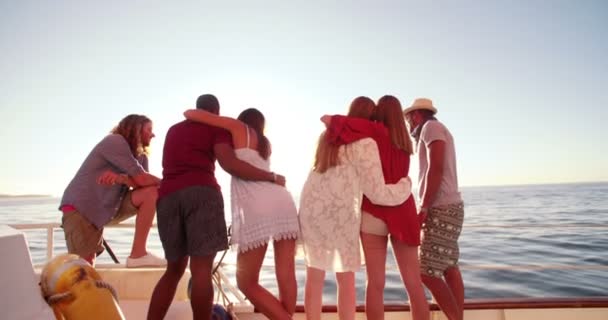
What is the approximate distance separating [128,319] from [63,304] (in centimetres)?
179

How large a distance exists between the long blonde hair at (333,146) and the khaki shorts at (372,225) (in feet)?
1.17

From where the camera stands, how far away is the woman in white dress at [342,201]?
2459 millimetres

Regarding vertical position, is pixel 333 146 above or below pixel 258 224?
above

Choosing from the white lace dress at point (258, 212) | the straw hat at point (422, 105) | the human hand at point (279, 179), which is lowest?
the white lace dress at point (258, 212)

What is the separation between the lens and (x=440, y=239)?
2814mm

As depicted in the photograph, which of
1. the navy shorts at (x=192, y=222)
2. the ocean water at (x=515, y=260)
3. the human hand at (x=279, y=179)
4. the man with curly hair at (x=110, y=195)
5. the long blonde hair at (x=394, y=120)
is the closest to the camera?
the navy shorts at (x=192, y=222)

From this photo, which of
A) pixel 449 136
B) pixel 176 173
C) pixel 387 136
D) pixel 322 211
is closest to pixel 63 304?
pixel 176 173

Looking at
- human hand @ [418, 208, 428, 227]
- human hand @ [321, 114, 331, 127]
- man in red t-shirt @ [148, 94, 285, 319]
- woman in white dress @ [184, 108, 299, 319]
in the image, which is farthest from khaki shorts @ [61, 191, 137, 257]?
human hand @ [418, 208, 428, 227]

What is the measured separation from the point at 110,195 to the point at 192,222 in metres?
0.95

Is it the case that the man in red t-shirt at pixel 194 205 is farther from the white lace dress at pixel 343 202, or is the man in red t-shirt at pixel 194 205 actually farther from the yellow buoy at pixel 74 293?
the yellow buoy at pixel 74 293

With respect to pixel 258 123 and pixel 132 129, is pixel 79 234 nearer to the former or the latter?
pixel 132 129

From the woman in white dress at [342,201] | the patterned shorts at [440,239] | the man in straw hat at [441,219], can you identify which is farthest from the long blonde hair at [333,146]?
the patterned shorts at [440,239]

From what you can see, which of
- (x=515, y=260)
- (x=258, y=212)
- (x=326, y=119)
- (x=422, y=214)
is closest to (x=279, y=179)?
(x=258, y=212)

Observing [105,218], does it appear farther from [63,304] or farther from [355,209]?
[63,304]
